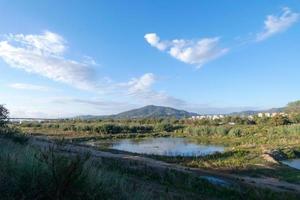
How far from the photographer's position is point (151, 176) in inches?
574

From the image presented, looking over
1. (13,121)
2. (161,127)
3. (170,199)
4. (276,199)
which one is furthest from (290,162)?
(161,127)

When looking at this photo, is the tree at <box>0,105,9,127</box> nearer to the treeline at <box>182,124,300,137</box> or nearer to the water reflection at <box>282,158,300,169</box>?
the water reflection at <box>282,158,300,169</box>

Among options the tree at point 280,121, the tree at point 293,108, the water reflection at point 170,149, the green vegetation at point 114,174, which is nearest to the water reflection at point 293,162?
the green vegetation at point 114,174

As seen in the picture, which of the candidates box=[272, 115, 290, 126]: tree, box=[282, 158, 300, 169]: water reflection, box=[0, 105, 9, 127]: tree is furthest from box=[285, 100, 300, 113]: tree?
box=[0, 105, 9, 127]: tree

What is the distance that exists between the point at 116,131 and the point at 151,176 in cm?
6154

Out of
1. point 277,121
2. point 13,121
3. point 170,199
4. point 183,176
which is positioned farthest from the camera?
point 277,121

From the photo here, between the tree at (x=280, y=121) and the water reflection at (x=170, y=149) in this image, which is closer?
the water reflection at (x=170, y=149)

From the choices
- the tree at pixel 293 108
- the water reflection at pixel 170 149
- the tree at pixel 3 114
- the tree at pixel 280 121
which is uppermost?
the tree at pixel 293 108

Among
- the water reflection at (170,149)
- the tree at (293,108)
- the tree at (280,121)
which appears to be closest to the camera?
the water reflection at (170,149)

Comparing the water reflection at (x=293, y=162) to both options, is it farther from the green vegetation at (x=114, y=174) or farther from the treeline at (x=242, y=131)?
the treeline at (x=242, y=131)

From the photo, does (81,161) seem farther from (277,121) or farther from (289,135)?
(277,121)

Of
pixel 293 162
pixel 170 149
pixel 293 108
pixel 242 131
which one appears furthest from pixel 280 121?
pixel 293 108

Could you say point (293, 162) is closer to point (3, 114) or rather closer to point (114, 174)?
point (3, 114)

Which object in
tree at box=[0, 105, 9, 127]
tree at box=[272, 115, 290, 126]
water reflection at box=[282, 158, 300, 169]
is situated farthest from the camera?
tree at box=[272, 115, 290, 126]
